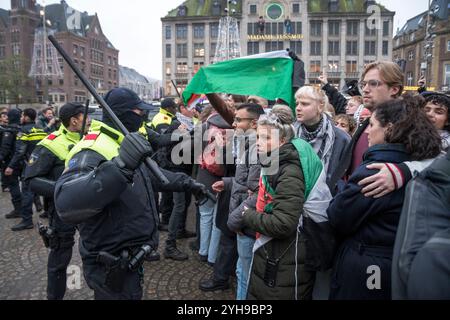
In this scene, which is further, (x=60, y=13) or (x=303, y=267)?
(x=60, y=13)

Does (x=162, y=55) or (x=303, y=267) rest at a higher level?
(x=162, y=55)

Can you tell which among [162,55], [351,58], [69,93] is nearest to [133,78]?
[69,93]

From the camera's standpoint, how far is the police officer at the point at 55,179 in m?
3.51

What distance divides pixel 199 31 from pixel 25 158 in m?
53.0

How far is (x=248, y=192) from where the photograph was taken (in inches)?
127

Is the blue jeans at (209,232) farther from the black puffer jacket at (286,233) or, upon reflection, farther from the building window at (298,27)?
the building window at (298,27)

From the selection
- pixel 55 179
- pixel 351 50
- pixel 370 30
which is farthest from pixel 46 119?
pixel 370 30

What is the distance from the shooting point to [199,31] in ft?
180

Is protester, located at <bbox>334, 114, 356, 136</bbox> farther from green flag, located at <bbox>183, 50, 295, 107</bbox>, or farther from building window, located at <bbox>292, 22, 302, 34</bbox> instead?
building window, located at <bbox>292, 22, 302, 34</bbox>

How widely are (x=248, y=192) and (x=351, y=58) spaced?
56.6m

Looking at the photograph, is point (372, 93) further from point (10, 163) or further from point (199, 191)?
point (10, 163)

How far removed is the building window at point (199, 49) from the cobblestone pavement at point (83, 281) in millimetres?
53295

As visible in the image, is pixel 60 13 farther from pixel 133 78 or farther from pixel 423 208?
pixel 423 208
